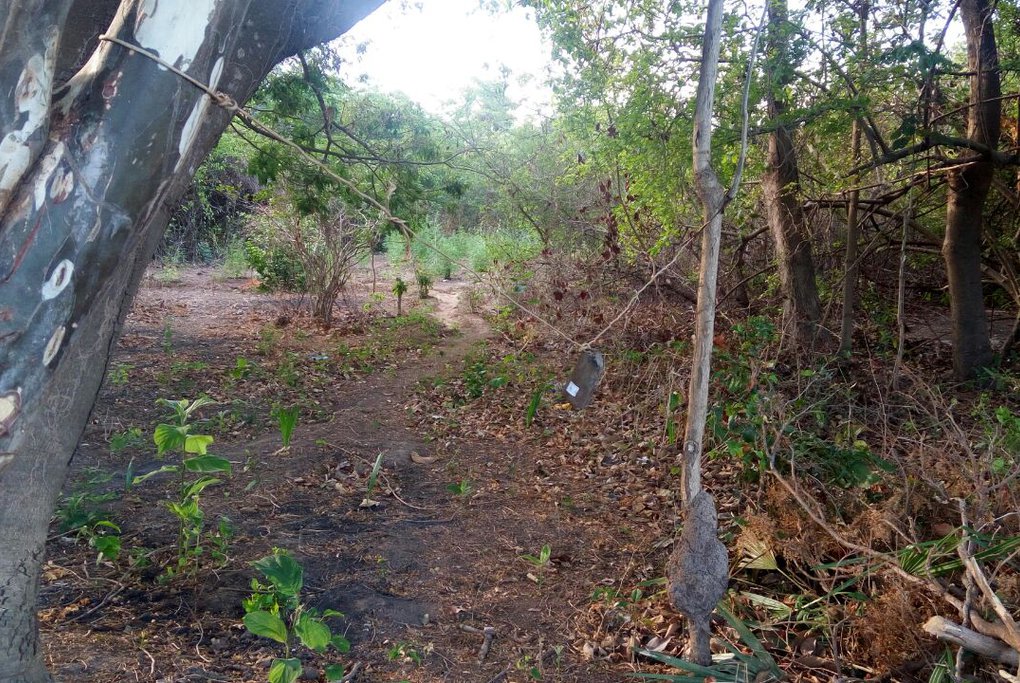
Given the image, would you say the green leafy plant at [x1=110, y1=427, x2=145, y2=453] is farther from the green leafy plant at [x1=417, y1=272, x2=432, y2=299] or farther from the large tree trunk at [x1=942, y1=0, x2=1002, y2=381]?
the green leafy plant at [x1=417, y1=272, x2=432, y2=299]

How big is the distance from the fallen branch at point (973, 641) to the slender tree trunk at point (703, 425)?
74 cm

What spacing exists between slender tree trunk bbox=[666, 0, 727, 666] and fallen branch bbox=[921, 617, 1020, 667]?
2.41 feet

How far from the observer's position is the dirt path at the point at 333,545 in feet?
9.70

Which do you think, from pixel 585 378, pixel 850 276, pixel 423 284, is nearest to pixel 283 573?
pixel 585 378

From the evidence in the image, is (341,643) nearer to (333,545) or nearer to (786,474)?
(333,545)

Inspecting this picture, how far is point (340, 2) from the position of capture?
3205 mm

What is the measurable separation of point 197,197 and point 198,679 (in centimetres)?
1346

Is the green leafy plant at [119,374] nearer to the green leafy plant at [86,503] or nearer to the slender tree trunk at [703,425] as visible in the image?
the green leafy plant at [86,503]

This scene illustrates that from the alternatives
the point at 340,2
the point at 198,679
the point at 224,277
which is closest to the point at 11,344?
the point at 198,679

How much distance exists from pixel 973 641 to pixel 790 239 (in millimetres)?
5120

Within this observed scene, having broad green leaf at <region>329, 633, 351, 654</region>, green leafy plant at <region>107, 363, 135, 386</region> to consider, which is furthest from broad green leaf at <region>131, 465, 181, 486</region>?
green leafy plant at <region>107, 363, 135, 386</region>

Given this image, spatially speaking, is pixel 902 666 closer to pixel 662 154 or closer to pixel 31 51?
pixel 31 51

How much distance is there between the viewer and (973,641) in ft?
8.05

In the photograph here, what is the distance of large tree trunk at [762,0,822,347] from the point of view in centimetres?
667
